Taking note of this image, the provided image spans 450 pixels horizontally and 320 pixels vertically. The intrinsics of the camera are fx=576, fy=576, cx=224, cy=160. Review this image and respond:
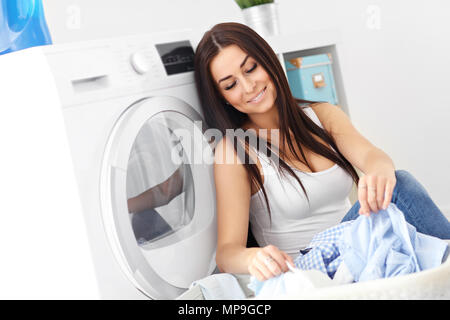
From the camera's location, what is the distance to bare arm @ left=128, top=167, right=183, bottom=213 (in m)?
1.37

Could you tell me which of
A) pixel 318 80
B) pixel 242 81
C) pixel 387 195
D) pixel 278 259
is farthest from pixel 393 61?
pixel 278 259

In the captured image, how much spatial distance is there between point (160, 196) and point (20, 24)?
2.27 ft

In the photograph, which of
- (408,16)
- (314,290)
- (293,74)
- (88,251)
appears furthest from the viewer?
(408,16)

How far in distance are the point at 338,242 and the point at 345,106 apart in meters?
1.19

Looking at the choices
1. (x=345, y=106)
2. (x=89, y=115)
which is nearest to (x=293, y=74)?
(x=345, y=106)

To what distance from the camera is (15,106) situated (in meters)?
1.24

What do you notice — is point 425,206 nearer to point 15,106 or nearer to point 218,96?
point 218,96

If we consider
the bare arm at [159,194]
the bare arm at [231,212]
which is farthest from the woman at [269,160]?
the bare arm at [159,194]

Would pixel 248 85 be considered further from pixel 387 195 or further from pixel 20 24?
pixel 20 24

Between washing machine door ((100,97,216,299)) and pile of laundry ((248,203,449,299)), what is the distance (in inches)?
11.4

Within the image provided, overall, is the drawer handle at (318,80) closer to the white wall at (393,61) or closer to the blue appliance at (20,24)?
the white wall at (393,61)

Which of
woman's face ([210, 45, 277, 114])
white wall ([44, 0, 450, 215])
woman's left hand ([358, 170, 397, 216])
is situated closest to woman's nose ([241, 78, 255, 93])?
woman's face ([210, 45, 277, 114])

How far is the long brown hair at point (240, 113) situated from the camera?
58.5 inches

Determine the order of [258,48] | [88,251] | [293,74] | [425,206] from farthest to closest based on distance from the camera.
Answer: [293,74]
[258,48]
[425,206]
[88,251]
